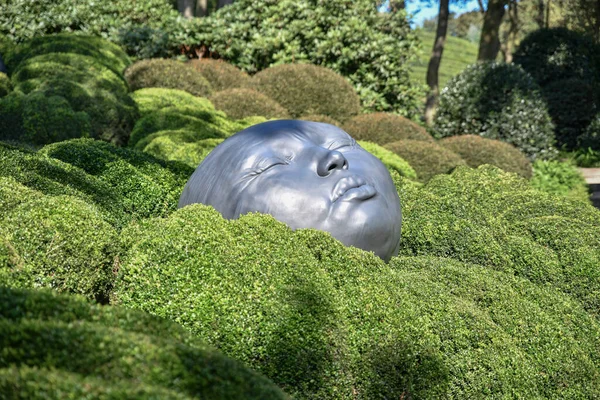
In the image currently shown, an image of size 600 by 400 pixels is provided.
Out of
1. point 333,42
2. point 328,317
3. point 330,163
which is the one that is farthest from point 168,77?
point 328,317

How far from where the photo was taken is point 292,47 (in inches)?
547

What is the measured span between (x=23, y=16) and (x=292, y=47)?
17.4 feet

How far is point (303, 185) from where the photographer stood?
173 inches

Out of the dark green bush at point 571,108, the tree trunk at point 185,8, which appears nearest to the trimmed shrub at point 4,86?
the tree trunk at point 185,8

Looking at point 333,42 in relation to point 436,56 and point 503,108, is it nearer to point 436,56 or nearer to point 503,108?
point 503,108

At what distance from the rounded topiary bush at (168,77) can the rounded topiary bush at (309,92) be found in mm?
890

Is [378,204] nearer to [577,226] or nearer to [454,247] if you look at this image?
[454,247]

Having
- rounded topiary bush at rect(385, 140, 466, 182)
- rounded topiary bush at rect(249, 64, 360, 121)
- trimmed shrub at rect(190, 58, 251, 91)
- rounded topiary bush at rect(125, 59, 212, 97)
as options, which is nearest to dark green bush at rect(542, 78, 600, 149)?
rounded topiary bush at rect(249, 64, 360, 121)

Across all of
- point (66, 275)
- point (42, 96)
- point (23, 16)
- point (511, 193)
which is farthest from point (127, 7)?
point (66, 275)

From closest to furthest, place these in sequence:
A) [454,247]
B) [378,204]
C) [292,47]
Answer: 1. [378,204]
2. [454,247]
3. [292,47]

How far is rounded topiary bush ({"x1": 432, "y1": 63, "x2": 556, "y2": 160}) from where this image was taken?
1350 cm

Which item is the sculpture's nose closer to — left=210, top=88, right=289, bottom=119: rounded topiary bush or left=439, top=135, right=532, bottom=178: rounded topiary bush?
left=210, top=88, right=289, bottom=119: rounded topiary bush

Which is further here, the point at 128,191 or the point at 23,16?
the point at 23,16

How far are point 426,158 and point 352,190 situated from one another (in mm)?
5513
